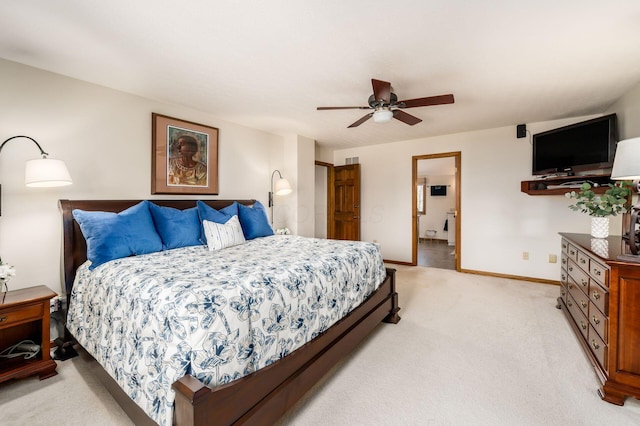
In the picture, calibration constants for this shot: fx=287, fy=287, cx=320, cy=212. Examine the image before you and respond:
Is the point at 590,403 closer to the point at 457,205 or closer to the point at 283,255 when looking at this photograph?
the point at 283,255

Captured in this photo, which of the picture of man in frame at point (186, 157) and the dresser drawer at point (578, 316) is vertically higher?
the picture of man in frame at point (186, 157)

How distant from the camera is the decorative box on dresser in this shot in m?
1.71

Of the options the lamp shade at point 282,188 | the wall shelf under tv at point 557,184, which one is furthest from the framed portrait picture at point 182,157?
the wall shelf under tv at point 557,184

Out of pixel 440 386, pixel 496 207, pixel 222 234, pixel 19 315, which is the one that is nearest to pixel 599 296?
pixel 440 386

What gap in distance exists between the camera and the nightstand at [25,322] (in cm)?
193

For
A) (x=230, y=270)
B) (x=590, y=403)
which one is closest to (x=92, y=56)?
(x=230, y=270)

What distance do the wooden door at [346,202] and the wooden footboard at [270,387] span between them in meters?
3.54

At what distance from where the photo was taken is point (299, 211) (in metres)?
4.73

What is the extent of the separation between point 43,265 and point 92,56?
180 cm

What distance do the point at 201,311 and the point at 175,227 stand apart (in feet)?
5.93

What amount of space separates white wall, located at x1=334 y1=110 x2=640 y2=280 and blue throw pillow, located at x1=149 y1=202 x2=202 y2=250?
12.5 feet

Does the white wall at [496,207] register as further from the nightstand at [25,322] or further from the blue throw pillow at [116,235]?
the nightstand at [25,322]

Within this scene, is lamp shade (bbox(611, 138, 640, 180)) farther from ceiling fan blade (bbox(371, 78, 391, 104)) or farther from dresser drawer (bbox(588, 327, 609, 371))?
ceiling fan blade (bbox(371, 78, 391, 104))

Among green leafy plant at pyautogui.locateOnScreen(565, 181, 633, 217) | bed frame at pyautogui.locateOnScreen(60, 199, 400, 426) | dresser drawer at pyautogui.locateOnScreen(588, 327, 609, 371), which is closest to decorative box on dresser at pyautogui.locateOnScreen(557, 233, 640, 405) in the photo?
dresser drawer at pyautogui.locateOnScreen(588, 327, 609, 371)
